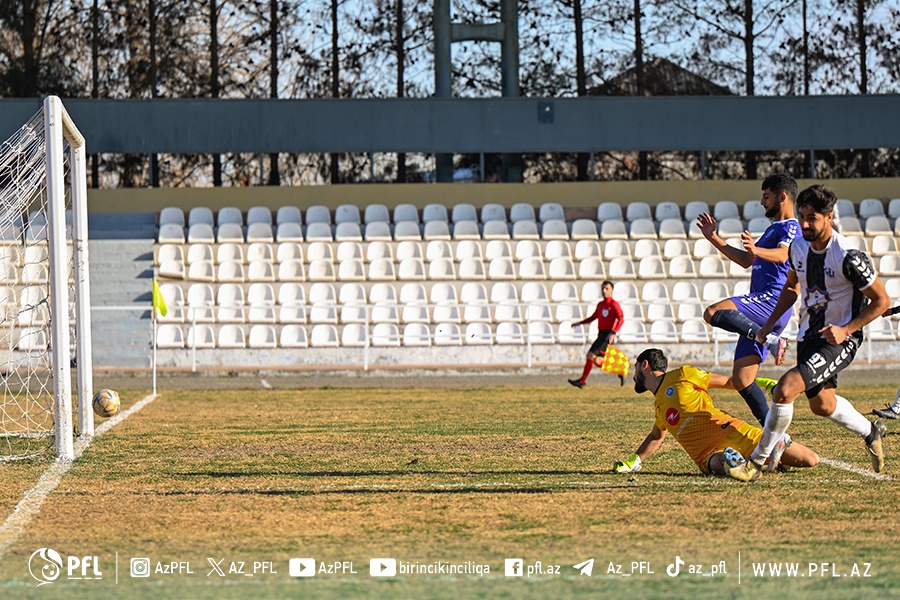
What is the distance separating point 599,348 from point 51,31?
1788 cm

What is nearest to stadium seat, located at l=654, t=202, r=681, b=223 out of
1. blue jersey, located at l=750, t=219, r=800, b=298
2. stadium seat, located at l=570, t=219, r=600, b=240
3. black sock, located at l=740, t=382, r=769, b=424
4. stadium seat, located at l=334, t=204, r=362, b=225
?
stadium seat, located at l=570, t=219, r=600, b=240

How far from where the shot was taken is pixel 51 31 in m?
30.1

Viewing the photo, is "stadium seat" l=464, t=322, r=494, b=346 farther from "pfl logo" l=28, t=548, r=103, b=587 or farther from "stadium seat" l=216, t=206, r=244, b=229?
"pfl logo" l=28, t=548, r=103, b=587

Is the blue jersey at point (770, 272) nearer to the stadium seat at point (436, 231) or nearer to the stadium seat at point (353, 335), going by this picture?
the stadium seat at point (353, 335)

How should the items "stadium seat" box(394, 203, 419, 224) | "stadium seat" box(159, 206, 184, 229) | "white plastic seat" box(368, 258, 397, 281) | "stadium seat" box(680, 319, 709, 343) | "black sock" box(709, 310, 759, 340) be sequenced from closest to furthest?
"black sock" box(709, 310, 759, 340), "stadium seat" box(680, 319, 709, 343), "white plastic seat" box(368, 258, 397, 281), "stadium seat" box(159, 206, 184, 229), "stadium seat" box(394, 203, 419, 224)

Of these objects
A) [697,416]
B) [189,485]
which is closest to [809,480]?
[697,416]

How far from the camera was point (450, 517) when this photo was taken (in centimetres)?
677

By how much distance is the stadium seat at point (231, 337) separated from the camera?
23.7 meters

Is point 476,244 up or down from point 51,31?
down

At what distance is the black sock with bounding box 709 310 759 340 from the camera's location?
28.3 ft

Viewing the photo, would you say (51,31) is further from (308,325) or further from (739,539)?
(739,539)

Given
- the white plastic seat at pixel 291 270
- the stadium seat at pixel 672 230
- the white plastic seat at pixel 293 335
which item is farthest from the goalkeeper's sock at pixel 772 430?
the stadium seat at pixel 672 230

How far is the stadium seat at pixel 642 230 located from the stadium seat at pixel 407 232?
4.71 m

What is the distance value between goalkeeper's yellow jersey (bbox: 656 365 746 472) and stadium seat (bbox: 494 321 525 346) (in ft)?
48.1
